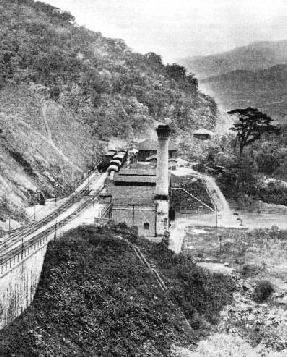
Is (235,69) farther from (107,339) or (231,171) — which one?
(107,339)

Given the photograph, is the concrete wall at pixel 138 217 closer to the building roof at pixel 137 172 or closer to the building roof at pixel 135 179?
the building roof at pixel 135 179

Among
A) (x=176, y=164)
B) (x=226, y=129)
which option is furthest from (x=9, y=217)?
(x=226, y=129)

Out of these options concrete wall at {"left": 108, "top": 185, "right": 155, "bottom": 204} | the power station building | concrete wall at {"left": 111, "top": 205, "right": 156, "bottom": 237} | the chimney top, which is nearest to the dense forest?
the power station building

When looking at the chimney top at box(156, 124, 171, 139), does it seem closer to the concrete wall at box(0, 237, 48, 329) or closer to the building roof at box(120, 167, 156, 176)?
the building roof at box(120, 167, 156, 176)

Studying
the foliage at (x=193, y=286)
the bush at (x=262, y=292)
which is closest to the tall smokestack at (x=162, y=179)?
the foliage at (x=193, y=286)

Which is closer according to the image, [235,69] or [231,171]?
[231,171]

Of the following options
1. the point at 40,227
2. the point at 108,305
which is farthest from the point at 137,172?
the point at 108,305

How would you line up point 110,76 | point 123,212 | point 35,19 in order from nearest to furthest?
point 123,212
point 110,76
point 35,19
